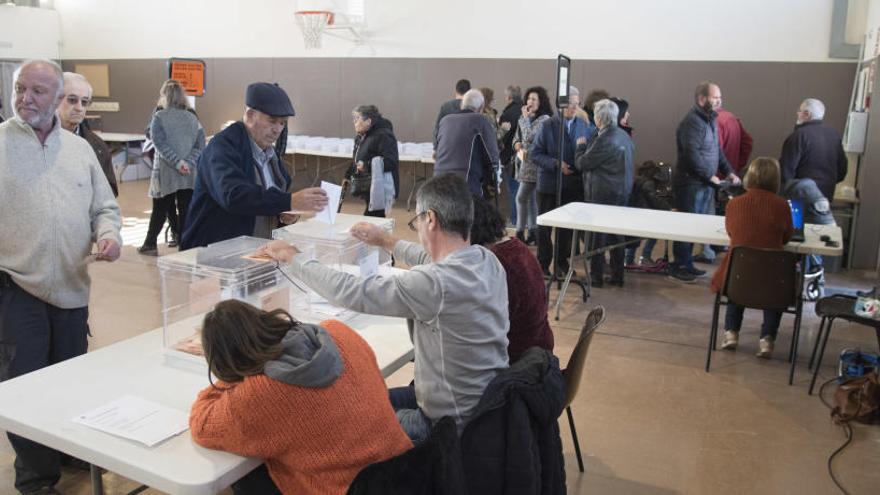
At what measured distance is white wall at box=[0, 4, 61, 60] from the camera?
13.2 metres

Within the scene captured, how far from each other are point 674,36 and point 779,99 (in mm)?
1408

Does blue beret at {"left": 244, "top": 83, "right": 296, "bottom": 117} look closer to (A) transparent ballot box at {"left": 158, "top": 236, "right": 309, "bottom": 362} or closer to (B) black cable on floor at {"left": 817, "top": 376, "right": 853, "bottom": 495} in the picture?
(A) transparent ballot box at {"left": 158, "top": 236, "right": 309, "bottom": 362}

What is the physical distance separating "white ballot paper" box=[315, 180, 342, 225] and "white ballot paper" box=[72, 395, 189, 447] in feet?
3.62

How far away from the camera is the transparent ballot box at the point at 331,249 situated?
9.27 ft

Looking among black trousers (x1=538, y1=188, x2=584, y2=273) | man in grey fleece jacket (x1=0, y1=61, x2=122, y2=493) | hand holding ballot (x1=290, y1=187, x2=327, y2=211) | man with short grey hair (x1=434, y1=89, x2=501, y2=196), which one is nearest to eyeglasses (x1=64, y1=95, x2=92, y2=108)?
man in grey fleece jacket (x1=0, y1=61, x2=122, y2=493)

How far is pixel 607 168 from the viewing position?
244 inches

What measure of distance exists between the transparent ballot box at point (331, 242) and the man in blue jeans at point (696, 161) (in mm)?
4339

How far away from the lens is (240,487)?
76.9 inches

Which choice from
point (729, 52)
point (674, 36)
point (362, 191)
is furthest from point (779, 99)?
point (362, 191)

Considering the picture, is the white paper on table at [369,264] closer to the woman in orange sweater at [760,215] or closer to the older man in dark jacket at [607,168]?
the woman in orange sweater at [760,215]

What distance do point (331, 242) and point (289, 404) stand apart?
1.26m

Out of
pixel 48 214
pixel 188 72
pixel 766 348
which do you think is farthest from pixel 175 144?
pixel 766 348

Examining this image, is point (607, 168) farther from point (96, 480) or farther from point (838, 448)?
point (96, 480)

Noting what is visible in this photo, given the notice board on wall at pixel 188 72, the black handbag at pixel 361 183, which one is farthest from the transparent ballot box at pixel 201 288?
the notice board on wall at pixel 188 72
